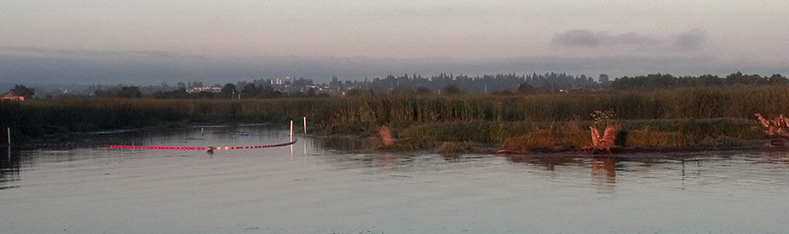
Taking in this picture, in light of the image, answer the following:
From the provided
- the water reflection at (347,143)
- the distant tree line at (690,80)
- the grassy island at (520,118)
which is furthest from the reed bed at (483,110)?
the distant tree line at (690,80)

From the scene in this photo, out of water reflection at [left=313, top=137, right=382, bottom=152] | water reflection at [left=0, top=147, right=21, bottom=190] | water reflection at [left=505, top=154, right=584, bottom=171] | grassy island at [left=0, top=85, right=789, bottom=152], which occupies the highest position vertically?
grassy island at [left=0, top=85, right=789, bottom=152]

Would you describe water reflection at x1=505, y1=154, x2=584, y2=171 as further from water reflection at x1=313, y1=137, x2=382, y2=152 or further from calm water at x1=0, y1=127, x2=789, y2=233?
water reflection at x1=313, y1=137, x2=382, y2=152

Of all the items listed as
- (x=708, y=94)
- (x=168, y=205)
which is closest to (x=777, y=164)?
(x=168, y=205)

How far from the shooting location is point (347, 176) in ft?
69.8

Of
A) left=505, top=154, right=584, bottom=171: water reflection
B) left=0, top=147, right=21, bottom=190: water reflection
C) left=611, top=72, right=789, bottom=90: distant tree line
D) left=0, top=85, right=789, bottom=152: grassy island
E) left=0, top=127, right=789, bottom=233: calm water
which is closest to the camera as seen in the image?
left=0, top=127, right=789, bottom=233: calm water

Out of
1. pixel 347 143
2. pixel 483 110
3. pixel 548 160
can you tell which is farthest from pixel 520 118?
pixel 548 160

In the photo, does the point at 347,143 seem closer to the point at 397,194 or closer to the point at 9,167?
the point at 9,167

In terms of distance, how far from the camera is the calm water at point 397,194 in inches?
557

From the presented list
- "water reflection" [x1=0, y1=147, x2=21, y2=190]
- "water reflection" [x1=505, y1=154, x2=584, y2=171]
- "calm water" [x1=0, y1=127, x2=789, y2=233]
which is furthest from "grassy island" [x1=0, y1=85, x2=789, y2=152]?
"water reflection" [x1=0, y1=147, x2=21, y2=190]

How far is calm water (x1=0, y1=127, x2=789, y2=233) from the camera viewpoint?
14141mm

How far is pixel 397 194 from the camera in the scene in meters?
17.7

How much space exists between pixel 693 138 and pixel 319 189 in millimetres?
13727

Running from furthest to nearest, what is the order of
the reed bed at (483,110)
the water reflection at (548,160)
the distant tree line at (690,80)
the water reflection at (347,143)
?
1. the distant tree line at (690,80)
2. the reed bed at (483,110)
3. the water reflection at (347,143)
4. the water reflection at (548,160)

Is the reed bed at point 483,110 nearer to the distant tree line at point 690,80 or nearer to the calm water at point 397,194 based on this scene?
the calm water at point 397,194
